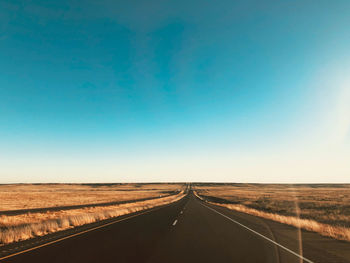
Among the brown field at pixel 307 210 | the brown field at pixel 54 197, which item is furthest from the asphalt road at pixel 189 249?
the brown field at pixel 54 197

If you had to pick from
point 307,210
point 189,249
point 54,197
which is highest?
point 189,249

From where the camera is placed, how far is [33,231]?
1188 centimetres

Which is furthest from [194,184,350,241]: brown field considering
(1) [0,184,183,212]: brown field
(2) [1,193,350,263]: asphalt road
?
(1) [0,184,183,212]: brown field

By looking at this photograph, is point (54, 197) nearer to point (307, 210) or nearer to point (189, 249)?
point (307, 210)

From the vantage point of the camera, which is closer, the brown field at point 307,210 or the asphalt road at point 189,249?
the asphalt road at point 189,249

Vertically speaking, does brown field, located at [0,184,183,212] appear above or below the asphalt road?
below

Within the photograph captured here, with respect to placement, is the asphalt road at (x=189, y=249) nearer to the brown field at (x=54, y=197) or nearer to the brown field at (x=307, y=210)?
the brown field at (x=307, y=210)

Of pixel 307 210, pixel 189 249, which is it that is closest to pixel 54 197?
pixel 307 210

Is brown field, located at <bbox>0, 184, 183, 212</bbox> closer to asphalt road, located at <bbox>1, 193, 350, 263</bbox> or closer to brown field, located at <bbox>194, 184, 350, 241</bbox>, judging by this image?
brown field, located at <bbox>194, 184, 350, 241</bbox>

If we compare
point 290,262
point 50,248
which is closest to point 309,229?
point 290,262

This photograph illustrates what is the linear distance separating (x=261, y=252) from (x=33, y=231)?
378 inches

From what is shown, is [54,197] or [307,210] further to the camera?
[54,197]

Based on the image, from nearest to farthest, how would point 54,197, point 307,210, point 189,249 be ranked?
1. point 189,249
2. point 307,210
3. point 54,197

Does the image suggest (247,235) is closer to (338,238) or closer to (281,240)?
(281,240)
